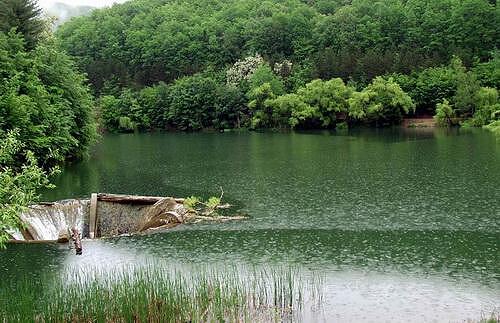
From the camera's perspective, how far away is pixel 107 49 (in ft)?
400

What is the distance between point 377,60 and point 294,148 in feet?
141

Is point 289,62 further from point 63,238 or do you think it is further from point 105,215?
point 63,238

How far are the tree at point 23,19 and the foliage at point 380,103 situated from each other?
4282 centimetres

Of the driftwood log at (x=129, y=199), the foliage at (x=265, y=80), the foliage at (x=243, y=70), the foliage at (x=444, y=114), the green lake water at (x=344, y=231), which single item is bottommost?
the green lake water at (x=344, y=231)

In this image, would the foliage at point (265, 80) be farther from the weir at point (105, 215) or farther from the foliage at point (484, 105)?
the weir at point (105, 215)

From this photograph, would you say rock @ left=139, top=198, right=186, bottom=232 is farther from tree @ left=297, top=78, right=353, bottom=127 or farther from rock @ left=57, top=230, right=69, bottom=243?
tree @ left=297, top=78, right=353, bottom=127

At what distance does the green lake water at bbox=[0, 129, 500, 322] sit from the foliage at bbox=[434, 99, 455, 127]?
99.2 ft

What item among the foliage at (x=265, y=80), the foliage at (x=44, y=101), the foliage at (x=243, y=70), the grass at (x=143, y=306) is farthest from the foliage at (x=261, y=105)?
the grass at (x=143, y=306)

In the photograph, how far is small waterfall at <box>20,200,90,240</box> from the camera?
20.6m

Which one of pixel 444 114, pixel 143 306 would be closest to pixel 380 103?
pixel 444 114

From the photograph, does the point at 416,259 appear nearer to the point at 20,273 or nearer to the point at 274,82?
the point at 20,273

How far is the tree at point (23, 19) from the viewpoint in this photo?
139ft

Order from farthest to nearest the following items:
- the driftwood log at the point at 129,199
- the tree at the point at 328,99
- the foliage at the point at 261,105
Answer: the foliage at the point at 261,105 < the tree at the point at 328,99 < the driftwood log at the point at 129,199

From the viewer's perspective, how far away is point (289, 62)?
3952 inches
